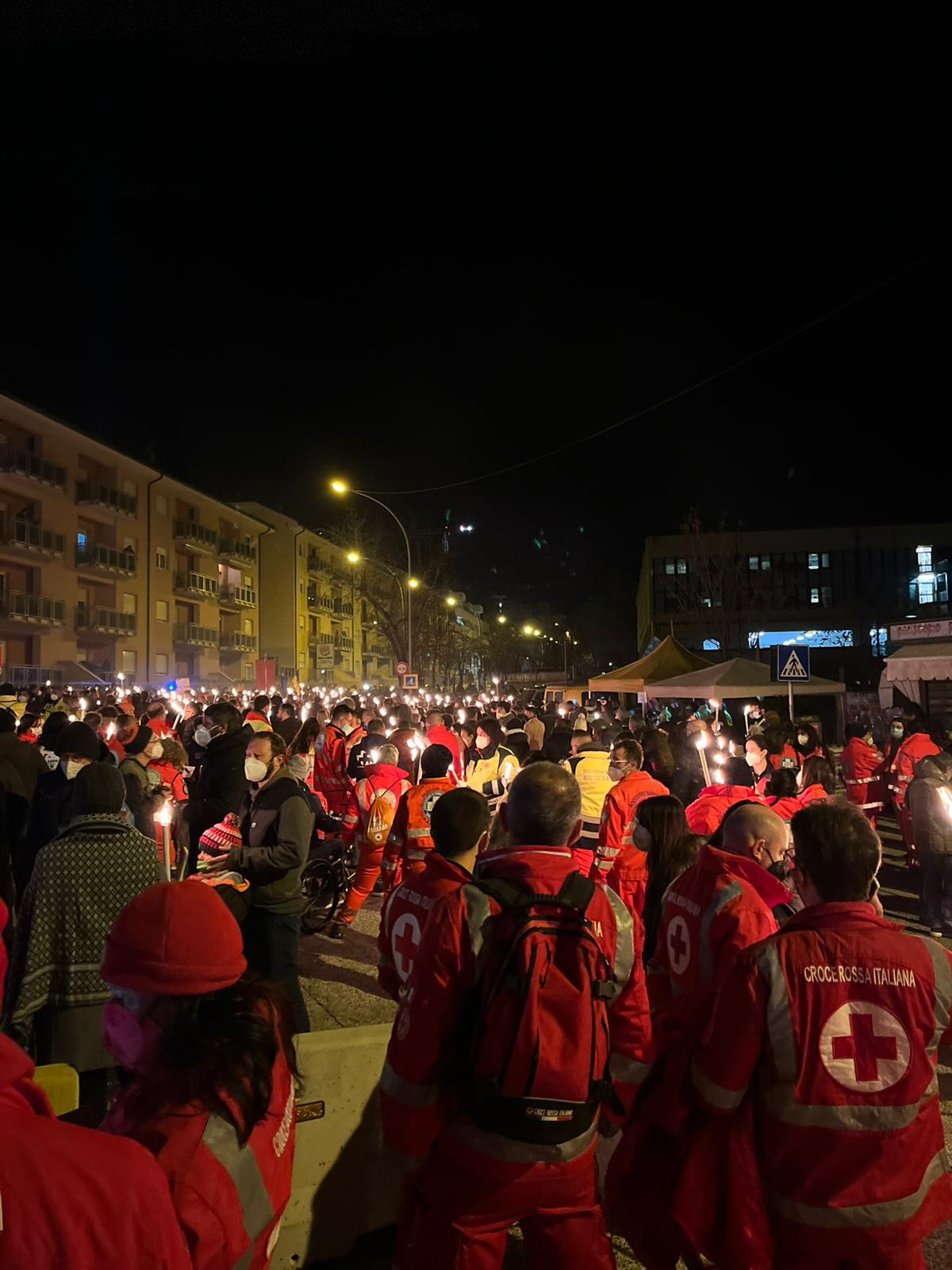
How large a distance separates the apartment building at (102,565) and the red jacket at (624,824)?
2858 cm

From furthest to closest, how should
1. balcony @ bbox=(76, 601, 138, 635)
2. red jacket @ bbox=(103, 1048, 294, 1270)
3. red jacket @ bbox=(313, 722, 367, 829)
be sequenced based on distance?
balcony @ bbox=(76, 601, 138, 635), red jacket @ bbox=(313, 722, 367, 829), red jacket @ bbox=(103, 1048, 294, 1270)

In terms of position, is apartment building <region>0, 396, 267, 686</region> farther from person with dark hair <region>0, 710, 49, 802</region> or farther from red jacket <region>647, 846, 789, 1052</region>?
red jacket <region>647, 846, 789, 1052</region>

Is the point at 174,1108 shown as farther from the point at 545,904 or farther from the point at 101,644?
the point at 101,644

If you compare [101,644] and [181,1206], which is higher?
[101,644]

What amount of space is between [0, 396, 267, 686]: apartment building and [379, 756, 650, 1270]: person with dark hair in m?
31.1

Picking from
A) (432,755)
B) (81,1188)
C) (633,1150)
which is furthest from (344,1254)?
(432,755)

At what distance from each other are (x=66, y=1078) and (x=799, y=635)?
2604 inches

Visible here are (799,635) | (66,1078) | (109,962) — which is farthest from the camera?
(799,635)

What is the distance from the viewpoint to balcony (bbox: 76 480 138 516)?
3872 centimetres

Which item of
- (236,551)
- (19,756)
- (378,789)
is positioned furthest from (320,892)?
(236,551)

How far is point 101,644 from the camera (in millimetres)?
40562

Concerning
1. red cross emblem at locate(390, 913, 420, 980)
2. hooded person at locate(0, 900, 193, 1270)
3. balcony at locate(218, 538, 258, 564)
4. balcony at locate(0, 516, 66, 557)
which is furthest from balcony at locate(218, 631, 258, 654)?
hooded person at locate(0, 900, 193, 1270)

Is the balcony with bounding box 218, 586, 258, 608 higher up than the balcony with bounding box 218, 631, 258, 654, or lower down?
higher up

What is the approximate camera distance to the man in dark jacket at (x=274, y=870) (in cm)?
510
